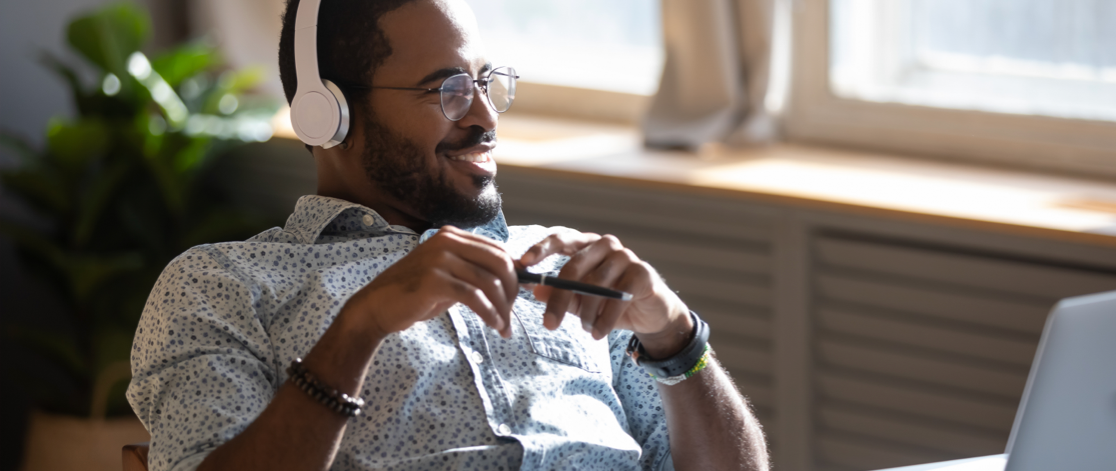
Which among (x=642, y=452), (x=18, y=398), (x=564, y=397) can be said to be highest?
(x=564, y=397)

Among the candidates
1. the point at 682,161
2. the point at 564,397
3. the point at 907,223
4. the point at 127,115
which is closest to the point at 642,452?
the point at 564,397

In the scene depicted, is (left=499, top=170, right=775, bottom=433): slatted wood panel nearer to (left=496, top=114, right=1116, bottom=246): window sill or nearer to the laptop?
(left=496, top=114, right=1116, bottom=246): window sill

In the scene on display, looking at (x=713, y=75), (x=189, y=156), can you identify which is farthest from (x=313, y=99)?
(x=189, y=156)

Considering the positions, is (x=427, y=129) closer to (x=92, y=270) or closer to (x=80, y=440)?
(x=92, y=270)

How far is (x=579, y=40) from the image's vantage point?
9.46ft

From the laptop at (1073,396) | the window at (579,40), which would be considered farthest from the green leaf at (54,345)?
the laptop at (1073,396)

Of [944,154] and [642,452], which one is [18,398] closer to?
[642,452]

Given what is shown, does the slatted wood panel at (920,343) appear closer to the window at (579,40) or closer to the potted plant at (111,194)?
the window at (579,40)

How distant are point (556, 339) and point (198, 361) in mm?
425

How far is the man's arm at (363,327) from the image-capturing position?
98 centimetres

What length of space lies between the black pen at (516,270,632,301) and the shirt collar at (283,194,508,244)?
1.14ft

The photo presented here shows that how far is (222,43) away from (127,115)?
1.69ft

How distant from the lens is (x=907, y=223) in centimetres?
201

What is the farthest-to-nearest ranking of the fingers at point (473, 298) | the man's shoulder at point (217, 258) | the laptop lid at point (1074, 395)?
1. the man's shoulder at point (217, 258)
2. the fingers at point (473, 298)
3. the laptop lid at point (1074, 395)
